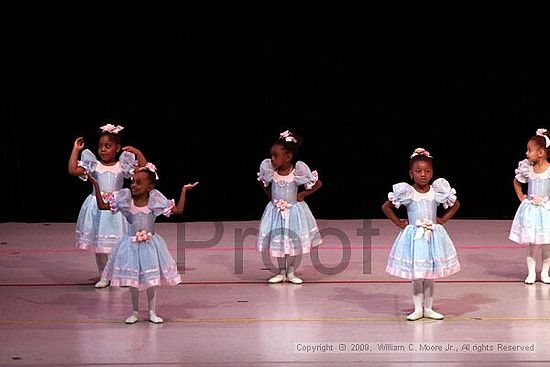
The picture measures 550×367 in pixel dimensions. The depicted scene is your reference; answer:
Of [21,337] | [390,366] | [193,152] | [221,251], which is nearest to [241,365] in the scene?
[390,366]

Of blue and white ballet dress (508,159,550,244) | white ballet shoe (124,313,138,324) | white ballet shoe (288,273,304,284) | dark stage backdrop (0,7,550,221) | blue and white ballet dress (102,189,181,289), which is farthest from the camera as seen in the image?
dark stage backdrop (0,7,550,221)

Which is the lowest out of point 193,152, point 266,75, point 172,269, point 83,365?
point 83,365

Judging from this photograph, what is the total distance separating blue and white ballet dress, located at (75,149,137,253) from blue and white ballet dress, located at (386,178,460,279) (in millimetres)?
1992

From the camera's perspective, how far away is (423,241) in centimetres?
636

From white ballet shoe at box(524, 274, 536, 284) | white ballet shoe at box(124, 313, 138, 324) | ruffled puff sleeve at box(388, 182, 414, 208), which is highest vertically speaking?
ruffled puff sleeve at box(388, 182, 414, 208)

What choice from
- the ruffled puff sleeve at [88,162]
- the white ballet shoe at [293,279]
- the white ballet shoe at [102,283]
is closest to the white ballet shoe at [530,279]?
the white ballet shoe at [293,279]

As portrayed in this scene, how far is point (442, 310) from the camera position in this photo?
670 cm

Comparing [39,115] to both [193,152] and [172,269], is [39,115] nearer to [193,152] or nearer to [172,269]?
[193,152]

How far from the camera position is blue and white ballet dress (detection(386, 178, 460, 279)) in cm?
632

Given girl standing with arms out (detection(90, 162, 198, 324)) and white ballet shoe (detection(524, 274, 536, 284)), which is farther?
white ballet shoe (detection(524, 274, 536, 284))

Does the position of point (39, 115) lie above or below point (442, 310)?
above

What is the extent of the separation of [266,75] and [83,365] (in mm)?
4779

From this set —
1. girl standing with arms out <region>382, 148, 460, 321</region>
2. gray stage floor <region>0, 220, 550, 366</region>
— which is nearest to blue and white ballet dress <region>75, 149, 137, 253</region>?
gray stage floor <region>0, 220, 550, 366</region>

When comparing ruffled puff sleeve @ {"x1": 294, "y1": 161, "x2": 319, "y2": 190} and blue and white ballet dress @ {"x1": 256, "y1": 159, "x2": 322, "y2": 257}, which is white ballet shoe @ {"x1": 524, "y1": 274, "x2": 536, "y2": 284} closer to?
blue and white ballet dress @ {"x1": 256, "y1": 159, "x2": 322, "y2": 257}
